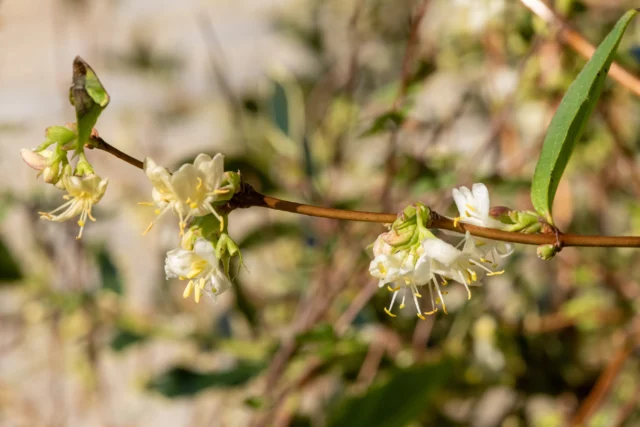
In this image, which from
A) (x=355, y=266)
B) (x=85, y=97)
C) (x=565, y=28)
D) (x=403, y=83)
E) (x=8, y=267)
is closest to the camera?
(x=85, y=97)

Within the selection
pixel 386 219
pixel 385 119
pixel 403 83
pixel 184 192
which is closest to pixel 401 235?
pixel 386 219

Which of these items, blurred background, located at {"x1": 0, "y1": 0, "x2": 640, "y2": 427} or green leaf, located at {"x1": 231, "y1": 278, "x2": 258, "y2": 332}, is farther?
green leaf, located at {"x1": 231, "y1": 278, "x2": 258, "y2": 332}

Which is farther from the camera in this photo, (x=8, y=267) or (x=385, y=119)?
(x=8, y=267)

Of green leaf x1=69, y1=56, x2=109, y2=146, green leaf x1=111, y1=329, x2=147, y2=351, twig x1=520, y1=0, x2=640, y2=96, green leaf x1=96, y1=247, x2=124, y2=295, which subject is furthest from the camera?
green leaf x1=96, y1=247, x2=124, y2=295

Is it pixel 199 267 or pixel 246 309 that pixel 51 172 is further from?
pixel 246 309

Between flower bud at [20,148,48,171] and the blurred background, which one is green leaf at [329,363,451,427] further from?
flower bud at [20,148,48,171]

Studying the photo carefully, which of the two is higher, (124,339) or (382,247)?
(382,247)

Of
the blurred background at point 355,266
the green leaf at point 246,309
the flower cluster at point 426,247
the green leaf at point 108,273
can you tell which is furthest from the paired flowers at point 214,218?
the green leaf at point 108,273

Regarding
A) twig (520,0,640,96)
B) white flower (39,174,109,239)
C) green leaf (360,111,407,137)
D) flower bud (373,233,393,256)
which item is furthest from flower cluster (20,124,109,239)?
twig (520,0,640,96)
